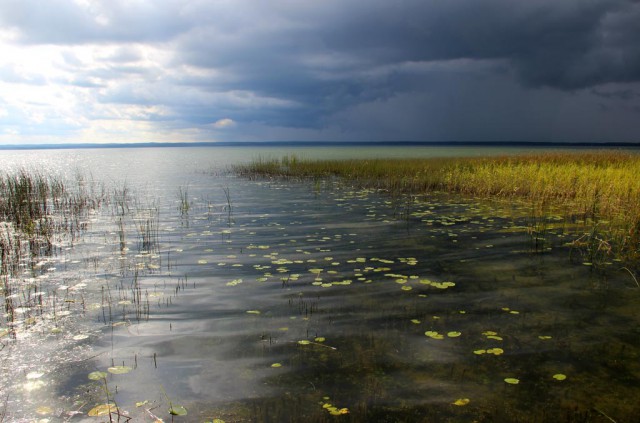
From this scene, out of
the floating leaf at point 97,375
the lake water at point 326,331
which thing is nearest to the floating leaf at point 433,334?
the lake water at point 326,331

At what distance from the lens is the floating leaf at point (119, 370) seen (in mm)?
5039

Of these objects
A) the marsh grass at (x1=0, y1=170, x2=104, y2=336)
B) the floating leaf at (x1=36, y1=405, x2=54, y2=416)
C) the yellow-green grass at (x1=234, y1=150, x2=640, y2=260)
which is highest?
the yellow-green grass at (x1=234, y1=150, x2=640, y2=260)

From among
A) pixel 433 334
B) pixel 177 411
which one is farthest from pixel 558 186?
pixel 177 411

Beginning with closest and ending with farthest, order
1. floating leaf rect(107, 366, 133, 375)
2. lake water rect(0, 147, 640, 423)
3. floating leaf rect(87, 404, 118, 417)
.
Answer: floating leaf rect(87, 404, 118, 417)
lake water rect(0, 147, 640, 423)
floating leaf rect(107, 366, 133, 375)

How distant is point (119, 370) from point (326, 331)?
9.18 ft

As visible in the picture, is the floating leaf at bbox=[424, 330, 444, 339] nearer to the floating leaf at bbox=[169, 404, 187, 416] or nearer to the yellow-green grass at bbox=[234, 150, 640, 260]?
the floating leaf at bbox=[169, 404, 187, 416]

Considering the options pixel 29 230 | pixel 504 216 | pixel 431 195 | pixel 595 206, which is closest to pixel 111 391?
pixel 29 230

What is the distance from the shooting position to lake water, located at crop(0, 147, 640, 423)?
4.46 meters

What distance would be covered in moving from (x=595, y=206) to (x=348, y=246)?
34.5 feet

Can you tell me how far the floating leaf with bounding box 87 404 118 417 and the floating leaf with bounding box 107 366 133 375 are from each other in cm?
73

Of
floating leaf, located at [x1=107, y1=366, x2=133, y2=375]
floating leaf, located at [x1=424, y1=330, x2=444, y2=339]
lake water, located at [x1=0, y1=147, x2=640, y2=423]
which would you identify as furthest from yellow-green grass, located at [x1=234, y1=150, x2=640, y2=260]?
floating leaf, located at [x1=107, y1=366, x2=133, y2=375]

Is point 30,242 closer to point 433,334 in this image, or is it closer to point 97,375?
point 97,375

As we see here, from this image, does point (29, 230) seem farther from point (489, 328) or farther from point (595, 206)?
point (595, 206)

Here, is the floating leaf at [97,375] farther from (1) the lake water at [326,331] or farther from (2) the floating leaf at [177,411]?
(2) the floating leaf at [177,411]
